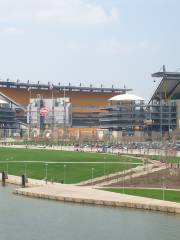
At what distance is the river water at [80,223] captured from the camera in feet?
149

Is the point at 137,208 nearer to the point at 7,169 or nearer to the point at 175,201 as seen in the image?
the point at 175,201

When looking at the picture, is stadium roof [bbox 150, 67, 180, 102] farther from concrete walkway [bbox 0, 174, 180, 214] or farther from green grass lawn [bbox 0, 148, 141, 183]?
concrete walkway [bbox 0, 174, 180, 214]

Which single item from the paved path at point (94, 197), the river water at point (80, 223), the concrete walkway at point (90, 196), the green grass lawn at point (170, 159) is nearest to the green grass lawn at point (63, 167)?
the green grass lawn at point (170, 159)

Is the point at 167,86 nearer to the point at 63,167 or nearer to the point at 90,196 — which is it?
the point at 63,167

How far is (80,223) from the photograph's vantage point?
50.0 metres

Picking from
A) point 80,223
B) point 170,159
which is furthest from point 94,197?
point 170,159

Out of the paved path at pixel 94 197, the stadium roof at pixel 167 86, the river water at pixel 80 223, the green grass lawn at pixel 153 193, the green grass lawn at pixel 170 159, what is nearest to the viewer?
the river water at pixel 80 223

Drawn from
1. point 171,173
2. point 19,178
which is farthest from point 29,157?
point 171,173

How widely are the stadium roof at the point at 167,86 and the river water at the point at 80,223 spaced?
128549 mm

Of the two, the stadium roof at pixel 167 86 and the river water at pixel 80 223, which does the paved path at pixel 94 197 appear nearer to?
the river water at pixel 80 223

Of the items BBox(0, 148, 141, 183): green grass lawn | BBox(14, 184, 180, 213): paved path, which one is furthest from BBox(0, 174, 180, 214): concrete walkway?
BBox(0, 148, 141, 183): green grass lawn

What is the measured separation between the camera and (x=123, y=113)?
199375 millimetres

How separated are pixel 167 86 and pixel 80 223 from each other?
146 metres

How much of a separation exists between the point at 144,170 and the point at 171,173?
627 centimetres
